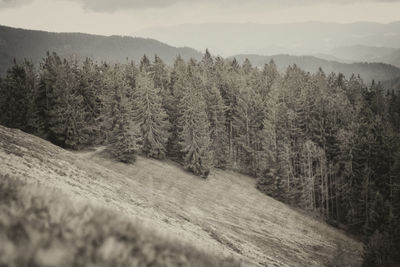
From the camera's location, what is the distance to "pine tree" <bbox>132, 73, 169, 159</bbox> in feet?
161

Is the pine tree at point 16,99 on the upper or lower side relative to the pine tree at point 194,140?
upper

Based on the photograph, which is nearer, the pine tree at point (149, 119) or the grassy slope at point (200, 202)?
the grassy slope at point (200, 202)

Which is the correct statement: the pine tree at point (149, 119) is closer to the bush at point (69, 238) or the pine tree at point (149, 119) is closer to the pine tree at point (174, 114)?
the pine tree at point (174, 114)

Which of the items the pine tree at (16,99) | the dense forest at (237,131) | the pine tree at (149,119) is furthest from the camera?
the pine tree at (149,119)

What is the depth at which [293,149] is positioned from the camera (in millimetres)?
60344

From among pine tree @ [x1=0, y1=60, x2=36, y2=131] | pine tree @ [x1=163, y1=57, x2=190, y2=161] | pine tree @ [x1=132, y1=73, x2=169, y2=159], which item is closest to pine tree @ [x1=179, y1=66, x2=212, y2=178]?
pine tree @ [x1=163, y1=57, x2=190, y2=161]

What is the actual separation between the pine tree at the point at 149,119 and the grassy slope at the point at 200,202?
2612 millimetres

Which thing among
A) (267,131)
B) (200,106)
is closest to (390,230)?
(267,131)

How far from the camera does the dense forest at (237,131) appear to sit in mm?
43156

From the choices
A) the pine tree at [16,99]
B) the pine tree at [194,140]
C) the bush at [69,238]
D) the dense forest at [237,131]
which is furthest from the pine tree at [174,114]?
the bush at [69,238]

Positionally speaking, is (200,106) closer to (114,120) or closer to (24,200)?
(114,120)

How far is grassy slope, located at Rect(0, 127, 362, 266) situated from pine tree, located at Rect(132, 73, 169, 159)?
2612 mm

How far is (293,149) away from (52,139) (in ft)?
141

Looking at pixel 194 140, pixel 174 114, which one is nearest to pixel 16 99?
pixel 174 114
